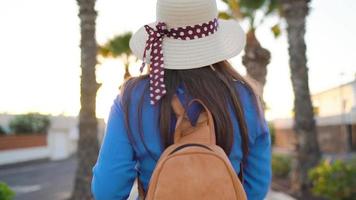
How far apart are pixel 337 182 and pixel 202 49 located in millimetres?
7528

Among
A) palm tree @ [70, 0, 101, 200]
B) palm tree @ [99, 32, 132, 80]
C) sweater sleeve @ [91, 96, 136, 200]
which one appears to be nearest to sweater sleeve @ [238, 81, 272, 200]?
sweater sleeve @ [91, 96, 136, 200]

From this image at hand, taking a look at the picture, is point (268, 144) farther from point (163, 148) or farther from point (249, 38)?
point (249, 38)

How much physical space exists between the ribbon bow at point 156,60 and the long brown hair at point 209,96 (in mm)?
31

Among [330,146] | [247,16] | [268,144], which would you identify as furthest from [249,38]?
[330,146]

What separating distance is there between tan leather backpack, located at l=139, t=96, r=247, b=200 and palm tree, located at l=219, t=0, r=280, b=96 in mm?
16991

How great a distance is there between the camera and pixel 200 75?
209 centimetres

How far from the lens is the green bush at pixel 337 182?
8.89 metres

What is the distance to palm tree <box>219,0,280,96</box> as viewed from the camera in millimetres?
18953

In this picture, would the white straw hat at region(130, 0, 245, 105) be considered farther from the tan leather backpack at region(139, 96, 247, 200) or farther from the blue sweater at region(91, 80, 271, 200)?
the tan leather backpack at region(139, 96, 247, 200)

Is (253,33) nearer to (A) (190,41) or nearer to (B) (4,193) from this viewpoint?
(B) (4,193)

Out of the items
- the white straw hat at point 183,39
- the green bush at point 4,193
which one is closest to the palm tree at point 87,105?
the green bush at point 4,193

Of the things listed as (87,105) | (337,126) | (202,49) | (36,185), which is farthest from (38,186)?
(337,126)

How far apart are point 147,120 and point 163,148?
12 centimetres

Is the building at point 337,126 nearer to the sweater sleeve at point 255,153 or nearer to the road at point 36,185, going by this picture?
the road at point 36,185
